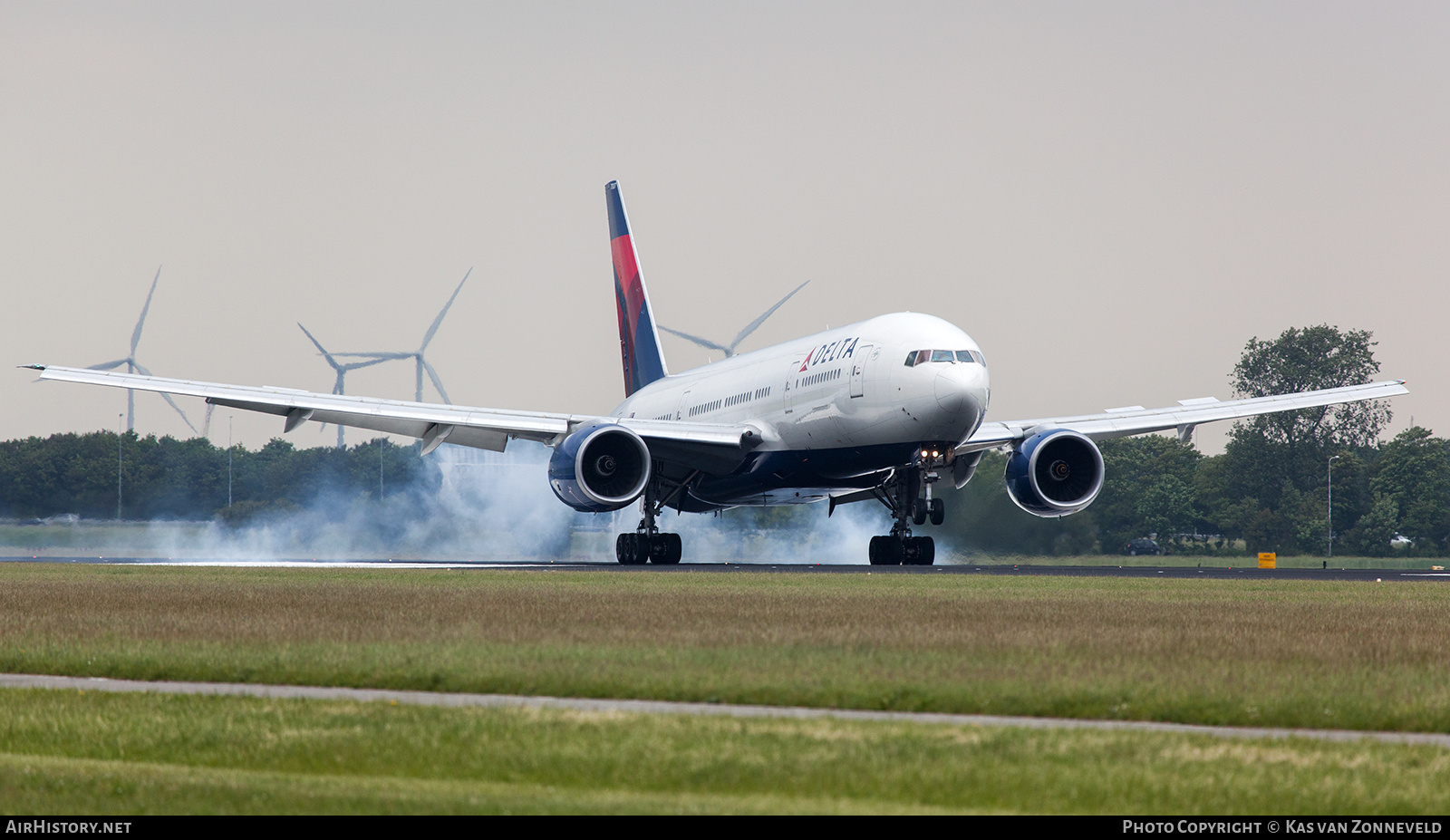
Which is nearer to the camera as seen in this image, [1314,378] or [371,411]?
[371,411]

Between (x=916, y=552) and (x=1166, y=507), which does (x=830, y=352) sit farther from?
(x=1166, y=507)

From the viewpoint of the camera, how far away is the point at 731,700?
13203 mm

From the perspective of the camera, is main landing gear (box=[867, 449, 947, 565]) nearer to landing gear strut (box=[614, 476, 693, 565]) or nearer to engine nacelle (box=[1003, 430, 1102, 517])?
engine nacelle (box=[1003, 430, 1102, 517])

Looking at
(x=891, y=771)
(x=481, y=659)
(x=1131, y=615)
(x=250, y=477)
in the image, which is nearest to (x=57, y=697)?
(x=481, y=659)

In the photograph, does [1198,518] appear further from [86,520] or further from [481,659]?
[481,659]

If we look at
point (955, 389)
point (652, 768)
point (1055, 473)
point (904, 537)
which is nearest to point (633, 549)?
point (904, 537)

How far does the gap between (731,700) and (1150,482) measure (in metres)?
106

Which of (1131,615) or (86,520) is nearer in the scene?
(1131,615)

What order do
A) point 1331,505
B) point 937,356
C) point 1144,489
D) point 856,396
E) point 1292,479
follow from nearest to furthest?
point 937,356, point 856,396, point 1144,489, point 1331,505, point 1292,479

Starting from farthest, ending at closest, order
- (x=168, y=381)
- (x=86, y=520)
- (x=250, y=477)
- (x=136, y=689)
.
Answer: (x=250, y=477) → (x=86, y=520) → (x=168, y=381) → (x=136, y=689)

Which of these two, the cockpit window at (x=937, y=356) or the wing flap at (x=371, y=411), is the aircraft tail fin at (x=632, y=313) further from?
the cockpit window at (x=937, y=356)

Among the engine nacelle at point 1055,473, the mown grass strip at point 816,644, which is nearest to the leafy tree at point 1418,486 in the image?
the engine nacelle at point 1055,473

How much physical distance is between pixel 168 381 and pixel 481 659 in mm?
30775
